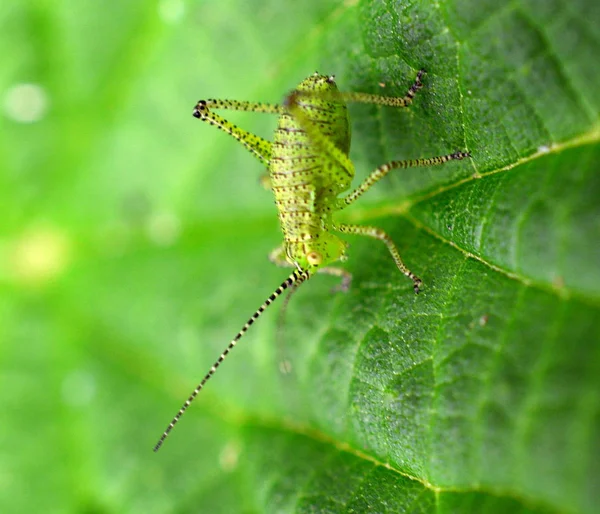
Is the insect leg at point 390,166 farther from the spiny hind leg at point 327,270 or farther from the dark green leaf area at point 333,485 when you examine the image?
the dark green leaf area at point 333,485

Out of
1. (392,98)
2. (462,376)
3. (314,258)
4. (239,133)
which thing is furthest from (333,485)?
(239,133)

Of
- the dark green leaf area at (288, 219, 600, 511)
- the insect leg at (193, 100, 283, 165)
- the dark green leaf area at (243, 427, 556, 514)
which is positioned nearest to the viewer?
the dark green leaf area at (288, 219, 600, 511)

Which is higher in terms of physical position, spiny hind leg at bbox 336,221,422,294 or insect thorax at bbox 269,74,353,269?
insect thorax at bbox 269,74,353,269

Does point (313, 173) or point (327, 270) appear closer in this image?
point (313, 173)

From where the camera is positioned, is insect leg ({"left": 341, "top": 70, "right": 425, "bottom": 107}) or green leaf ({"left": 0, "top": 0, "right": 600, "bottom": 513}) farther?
insect leg ({"left": 341, "top": 70, "right": 425, "bottom": 107})

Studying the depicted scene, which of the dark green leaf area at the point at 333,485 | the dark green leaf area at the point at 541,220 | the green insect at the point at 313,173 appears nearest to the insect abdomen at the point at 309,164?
the green insect at the point at 313,173

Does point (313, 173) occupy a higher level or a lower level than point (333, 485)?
higher

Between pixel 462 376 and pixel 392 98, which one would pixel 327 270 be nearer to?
pixel 392 98

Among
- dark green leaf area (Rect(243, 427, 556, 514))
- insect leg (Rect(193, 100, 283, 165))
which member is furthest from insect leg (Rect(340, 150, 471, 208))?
dark green leaf area (Rect(243, 427, 556, 514))

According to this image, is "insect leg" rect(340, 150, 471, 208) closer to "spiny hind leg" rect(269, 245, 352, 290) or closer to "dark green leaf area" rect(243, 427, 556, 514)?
"spiny hind leg" rect(269, 245, 352, 290)
